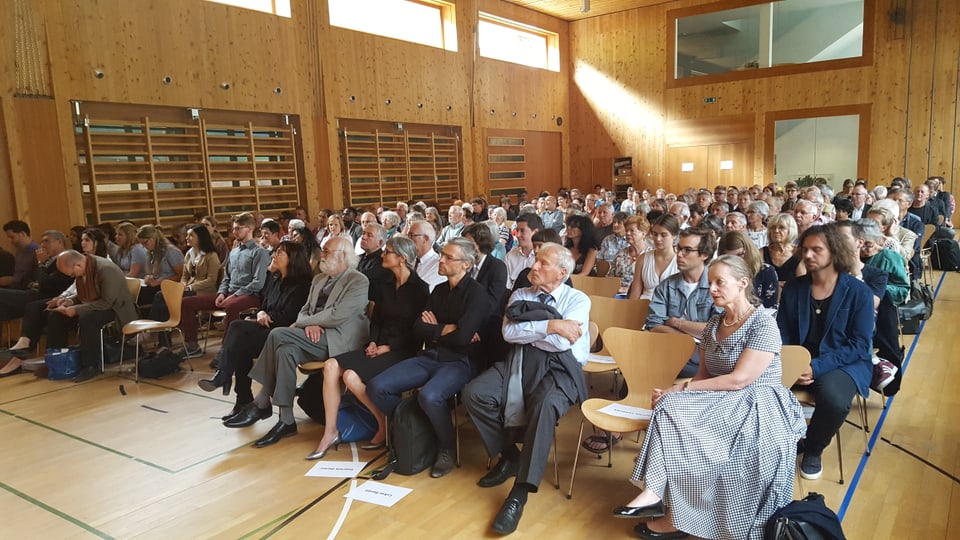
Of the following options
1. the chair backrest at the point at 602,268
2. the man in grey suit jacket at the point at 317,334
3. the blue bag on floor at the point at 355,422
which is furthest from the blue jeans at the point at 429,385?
the chair backrest at the point at 602,268

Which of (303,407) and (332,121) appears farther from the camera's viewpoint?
(332,121)

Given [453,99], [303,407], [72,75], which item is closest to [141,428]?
[303,407]

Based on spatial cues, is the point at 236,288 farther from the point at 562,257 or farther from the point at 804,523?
the point at 804,523

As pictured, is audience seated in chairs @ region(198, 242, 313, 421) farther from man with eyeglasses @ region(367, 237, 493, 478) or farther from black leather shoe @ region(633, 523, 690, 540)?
black leather shoe @ region(633, 523, 690, 540)

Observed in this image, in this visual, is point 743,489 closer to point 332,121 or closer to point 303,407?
point 303,407

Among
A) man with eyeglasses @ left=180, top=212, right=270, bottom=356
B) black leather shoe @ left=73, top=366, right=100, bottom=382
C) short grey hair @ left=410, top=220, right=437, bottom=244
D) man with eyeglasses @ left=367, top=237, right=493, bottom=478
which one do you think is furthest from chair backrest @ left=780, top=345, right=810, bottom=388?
black leather shoe @ left=73, top=366, right=100, bottom=382

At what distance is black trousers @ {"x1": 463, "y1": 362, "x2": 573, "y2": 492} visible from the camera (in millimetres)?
3160

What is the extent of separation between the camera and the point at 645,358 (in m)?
3.43

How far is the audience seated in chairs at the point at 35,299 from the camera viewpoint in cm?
639

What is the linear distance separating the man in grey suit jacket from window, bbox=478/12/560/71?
37.8 feet

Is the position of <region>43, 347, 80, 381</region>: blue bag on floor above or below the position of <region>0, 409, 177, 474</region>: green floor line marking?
above

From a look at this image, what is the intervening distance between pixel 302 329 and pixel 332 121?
315 inches

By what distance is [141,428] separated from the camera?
15.3 feet

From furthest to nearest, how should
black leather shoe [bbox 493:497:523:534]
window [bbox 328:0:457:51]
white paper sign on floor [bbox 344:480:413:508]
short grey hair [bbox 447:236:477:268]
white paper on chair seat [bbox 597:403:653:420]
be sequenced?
window [bbox 328:0:457:51] < short grey hair [bbox 447:236:477:268] < white paper sign on floor [bbox 344:480:413:508] < white paper on chair seat [bbox 597:403:653:420] < black leather shoe [bbox 493:497:523:534]
